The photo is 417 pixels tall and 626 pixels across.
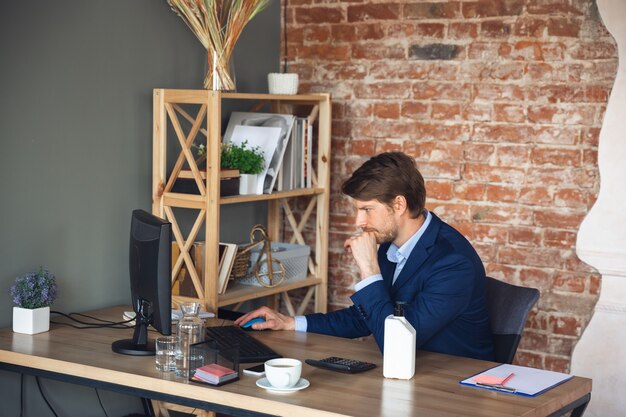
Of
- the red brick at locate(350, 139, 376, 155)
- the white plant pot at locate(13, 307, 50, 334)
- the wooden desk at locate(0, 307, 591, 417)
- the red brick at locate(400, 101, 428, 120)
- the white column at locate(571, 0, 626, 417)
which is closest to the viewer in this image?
the wooden desk at locate(0, 307, 591, 417)

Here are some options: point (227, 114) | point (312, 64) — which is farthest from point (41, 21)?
point (312, 64)

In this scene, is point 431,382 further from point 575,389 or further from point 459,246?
point 459,246

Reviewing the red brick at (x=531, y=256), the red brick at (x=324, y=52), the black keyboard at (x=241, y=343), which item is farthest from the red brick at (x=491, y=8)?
the black keyboard at (x=241, y=343)

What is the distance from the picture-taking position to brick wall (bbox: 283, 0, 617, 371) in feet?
11.6

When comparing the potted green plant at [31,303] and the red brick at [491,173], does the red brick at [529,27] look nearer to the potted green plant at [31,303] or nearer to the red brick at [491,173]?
the red brick at [491,173]

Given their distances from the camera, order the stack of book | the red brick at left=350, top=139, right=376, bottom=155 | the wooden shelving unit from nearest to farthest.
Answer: the stack of book
the wooden shelving unit
the red brick at left=350, top=139, right=376, bottom=155

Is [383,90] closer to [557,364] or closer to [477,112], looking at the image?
[477,112]

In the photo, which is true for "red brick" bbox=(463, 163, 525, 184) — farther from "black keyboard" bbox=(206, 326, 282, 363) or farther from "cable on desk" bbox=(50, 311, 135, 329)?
"cable on desk" bbox=(50, 311, 135, 329)

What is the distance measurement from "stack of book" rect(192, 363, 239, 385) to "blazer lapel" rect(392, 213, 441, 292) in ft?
2.43

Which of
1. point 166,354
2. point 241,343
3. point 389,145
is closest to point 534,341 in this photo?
point 389,145

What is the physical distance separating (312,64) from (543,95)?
1.14m

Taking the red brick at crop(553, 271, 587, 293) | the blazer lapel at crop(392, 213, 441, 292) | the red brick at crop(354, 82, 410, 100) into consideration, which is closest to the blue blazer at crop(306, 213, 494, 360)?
the blazer lapel at crop(392, 213, 441, 292)

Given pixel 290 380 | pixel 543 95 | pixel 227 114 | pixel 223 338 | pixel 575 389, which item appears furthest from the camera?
pixel 227 114

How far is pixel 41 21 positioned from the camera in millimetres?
2945
